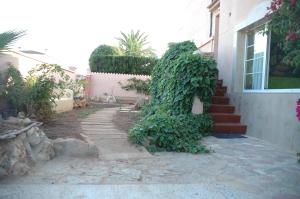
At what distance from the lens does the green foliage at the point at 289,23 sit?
14.7 ft

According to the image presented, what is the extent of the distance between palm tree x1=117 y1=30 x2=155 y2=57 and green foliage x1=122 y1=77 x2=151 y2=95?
591 inches

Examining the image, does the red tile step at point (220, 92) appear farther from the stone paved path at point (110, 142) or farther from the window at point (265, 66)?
the stone paved path at point (110, 142)

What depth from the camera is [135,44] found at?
1508 inches

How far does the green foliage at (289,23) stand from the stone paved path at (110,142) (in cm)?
312

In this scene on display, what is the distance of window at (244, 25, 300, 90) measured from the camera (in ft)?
26.8

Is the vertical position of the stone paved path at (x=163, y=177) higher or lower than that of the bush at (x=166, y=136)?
lower

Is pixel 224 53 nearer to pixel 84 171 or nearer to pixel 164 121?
pixel 164 121

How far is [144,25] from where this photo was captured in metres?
43.2

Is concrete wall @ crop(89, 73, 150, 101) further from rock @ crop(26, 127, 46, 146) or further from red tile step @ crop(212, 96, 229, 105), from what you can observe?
rock @ crop(26, 127, 46, 146)

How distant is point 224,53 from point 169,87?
289 centimetres

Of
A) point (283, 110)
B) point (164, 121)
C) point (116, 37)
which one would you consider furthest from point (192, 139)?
point (116, 37)

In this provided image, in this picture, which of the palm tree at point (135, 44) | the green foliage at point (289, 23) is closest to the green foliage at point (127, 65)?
the palm tree at point (135, 44)

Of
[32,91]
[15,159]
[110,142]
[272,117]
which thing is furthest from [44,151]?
[272,117]

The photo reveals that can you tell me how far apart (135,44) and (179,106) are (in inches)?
1158
